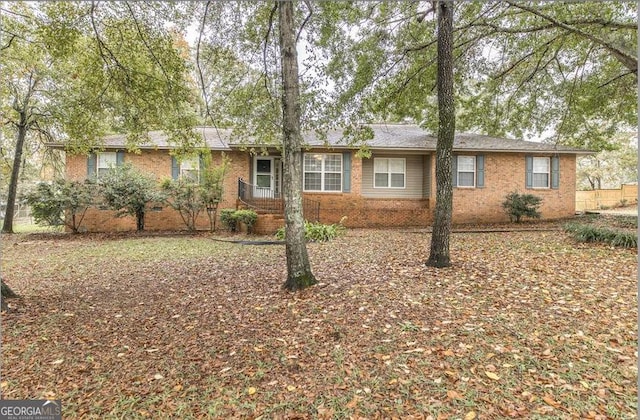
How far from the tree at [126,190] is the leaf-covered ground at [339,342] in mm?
5433

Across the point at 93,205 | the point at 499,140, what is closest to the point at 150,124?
the point at 93,205

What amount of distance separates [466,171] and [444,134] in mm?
9793

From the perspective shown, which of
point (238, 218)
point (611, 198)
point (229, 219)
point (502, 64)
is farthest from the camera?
point (611, 198)

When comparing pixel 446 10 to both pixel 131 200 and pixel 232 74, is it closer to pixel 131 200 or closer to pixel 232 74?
pixel 232 74

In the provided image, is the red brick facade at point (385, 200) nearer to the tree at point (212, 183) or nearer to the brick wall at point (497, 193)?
the brick wall at point (497, 193)

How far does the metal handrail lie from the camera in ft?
42.1

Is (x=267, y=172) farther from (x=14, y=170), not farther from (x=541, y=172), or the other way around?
(x=541, y=172)

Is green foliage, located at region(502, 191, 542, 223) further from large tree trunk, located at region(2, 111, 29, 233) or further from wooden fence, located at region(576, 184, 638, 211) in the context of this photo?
large tree trunk, located at region(2, 111, 29, 233)

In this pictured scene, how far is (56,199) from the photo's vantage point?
1095 centimetres

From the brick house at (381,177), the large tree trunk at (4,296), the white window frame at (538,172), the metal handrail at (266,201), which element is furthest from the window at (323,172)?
the large tree trunk at (4,296)

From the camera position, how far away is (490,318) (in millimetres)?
3855

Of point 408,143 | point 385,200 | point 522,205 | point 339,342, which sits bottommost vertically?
point 339,342

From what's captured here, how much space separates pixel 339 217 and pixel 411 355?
10.6 m

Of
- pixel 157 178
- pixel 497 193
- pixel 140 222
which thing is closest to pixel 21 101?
pixel 157 178
